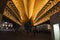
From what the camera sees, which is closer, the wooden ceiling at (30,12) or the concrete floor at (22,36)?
the concrete floor at (22,36)

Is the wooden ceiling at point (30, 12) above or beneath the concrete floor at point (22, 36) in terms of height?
above

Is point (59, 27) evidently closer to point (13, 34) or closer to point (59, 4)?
point (13, 34)

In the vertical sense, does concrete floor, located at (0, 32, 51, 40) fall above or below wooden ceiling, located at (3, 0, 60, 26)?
below

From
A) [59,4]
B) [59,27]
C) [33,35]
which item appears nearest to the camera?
[59,27]

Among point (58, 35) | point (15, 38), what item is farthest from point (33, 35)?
point (58, 35)

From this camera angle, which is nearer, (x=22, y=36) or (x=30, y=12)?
(x=22, y=36)

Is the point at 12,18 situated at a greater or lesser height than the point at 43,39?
greater

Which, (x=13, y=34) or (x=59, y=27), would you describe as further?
(x=13, y=34)

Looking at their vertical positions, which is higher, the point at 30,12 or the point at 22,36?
the point at 30,12

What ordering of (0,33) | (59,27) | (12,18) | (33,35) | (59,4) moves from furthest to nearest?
(12,18)
(59,4)
(33,35)
(0,33)
(59,27)

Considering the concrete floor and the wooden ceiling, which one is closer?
the concrete floor

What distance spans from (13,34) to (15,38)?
0.13 meters

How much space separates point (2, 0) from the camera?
3.41 meters

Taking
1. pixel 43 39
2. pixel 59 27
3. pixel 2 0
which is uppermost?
pixel 2 0
